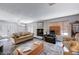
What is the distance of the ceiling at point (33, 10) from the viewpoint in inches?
78.3

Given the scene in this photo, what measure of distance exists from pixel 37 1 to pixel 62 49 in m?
1.02

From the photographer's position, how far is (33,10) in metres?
2.03

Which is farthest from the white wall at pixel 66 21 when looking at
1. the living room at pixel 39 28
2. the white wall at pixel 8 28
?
the white wall at pixel 8 28

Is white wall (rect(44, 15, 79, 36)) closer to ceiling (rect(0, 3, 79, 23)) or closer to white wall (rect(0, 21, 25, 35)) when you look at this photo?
ceiling (rect(0, 3, 79, 23))

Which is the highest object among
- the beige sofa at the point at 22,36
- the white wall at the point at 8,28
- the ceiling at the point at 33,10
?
the ceiling at the point at 33,10

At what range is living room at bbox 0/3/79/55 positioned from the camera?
2010 mm

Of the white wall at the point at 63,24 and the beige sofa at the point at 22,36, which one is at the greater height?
the white wall at the point at 63,24

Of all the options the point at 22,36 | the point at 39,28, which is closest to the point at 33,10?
the point at 39,28

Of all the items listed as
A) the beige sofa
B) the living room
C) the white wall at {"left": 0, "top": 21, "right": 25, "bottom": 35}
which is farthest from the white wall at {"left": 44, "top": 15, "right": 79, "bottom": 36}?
the white wall at {"left": 0, "top": 21, "right": 25, "bottom": 35}

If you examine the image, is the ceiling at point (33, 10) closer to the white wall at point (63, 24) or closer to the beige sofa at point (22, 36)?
the white wall at point (63, 24)

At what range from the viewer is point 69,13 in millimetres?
2000
